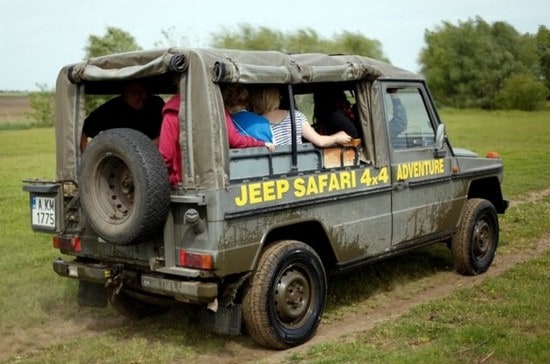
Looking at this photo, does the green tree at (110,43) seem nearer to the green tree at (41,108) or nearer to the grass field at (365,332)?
the green tree at (41,108)

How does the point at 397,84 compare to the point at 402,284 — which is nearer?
the point at 397,84

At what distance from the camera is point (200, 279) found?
16.7 ft

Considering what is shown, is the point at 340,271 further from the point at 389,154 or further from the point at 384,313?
the point at 389,154

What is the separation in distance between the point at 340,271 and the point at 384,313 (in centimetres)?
71

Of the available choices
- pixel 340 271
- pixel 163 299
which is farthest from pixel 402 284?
pixel 163 299

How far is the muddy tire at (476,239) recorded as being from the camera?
7484mm

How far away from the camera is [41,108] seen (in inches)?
1930

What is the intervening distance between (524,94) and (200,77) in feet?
188

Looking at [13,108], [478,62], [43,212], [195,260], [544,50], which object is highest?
[544,50]

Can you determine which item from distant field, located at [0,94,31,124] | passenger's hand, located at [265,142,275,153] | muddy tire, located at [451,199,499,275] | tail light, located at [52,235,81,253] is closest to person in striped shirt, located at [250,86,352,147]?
passenger's hand, located at [265,142,275,153]

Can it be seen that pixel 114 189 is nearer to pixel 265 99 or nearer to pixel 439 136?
pixel 265 99

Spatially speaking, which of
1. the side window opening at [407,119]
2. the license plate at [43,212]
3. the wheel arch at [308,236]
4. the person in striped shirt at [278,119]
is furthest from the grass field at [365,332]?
the person in striped shirt at [278,119]

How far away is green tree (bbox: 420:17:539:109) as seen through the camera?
210 ft

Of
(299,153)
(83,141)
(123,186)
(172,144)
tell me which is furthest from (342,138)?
(83,141)
